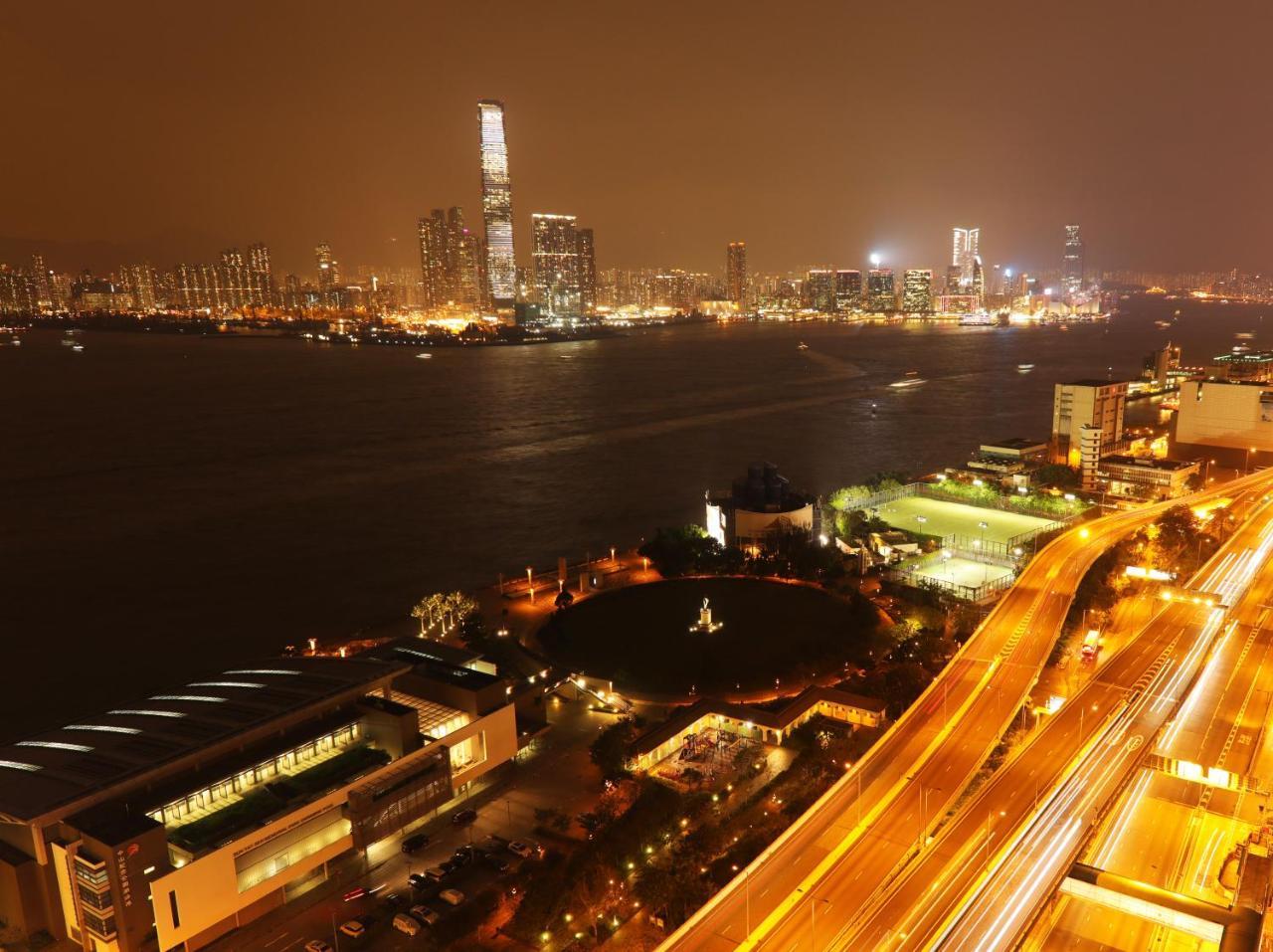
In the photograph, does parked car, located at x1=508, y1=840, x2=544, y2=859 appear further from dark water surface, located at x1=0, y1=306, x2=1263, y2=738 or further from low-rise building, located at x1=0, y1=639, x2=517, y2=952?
dark water surface, located at x1=0, y1=306, x2=1263, y2=738

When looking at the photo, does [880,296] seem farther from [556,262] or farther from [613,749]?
[613,749]

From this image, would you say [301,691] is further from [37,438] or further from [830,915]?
[37,438]

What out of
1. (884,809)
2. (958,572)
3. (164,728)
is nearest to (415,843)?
(164,728)

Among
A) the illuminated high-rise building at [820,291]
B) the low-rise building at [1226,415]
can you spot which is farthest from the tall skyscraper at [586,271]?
the low-rise building at [1226,415]

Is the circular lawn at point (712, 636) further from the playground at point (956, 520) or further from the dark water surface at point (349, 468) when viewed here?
the dark water surface at point (349, 468)

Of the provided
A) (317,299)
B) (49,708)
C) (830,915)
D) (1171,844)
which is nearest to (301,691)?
(830,915)

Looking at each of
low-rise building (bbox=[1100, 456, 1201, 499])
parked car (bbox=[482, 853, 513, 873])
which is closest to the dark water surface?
low-rise building (bbox=[1100, 456, 1201, 499])

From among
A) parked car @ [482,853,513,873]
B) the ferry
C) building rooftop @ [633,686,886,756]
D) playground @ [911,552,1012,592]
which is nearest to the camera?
parked car @ [482,853,513,873]
